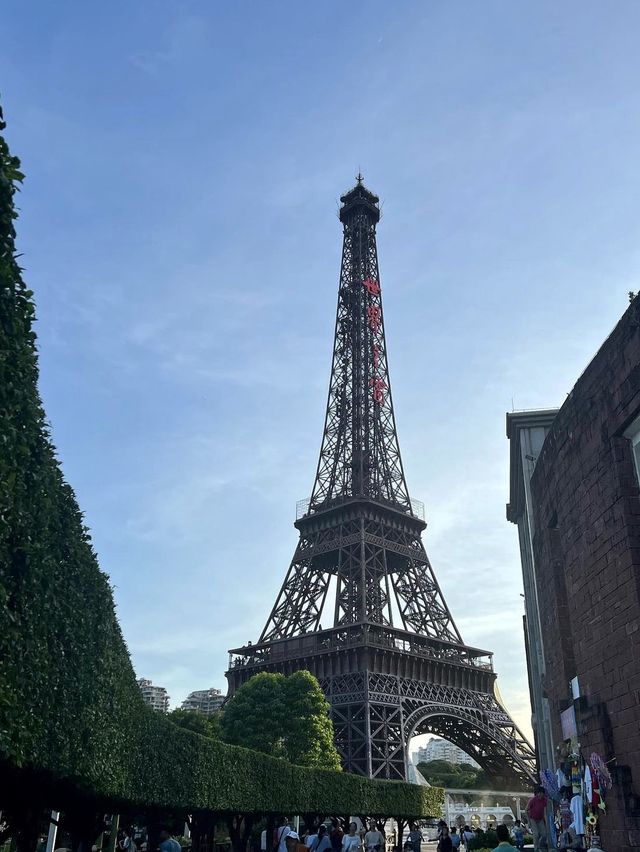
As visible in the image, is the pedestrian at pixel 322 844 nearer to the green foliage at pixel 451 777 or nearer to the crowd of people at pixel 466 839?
the crowd of people at pixel 466 839

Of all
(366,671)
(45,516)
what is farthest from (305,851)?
(366,671)

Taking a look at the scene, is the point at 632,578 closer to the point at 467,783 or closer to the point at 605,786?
the point at 605,786

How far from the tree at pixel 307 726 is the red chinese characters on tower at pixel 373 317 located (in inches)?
1569

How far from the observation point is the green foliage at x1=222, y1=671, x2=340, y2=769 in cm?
3947

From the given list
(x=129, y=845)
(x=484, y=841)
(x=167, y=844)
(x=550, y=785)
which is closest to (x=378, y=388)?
(x=484, y=841)

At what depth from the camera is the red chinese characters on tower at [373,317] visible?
73.4 meters

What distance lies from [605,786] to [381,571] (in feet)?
151

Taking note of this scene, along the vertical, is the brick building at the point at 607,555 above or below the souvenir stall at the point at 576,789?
above

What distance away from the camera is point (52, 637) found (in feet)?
35.0

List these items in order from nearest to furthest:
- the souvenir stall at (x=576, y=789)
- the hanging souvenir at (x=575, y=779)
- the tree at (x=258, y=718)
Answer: the souvenir stall at (x=576, y=789)
the hanging souvenir at (x=575, y=779)
the tree at (x=258, y=718)

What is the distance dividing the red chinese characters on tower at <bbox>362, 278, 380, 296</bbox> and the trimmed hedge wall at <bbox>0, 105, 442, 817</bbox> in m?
60.0

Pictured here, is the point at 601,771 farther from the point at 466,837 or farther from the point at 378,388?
the point at 378,388

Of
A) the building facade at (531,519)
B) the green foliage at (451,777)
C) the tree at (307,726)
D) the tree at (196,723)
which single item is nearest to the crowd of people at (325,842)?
the building facade at (531,519)

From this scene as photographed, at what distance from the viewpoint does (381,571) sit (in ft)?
188
